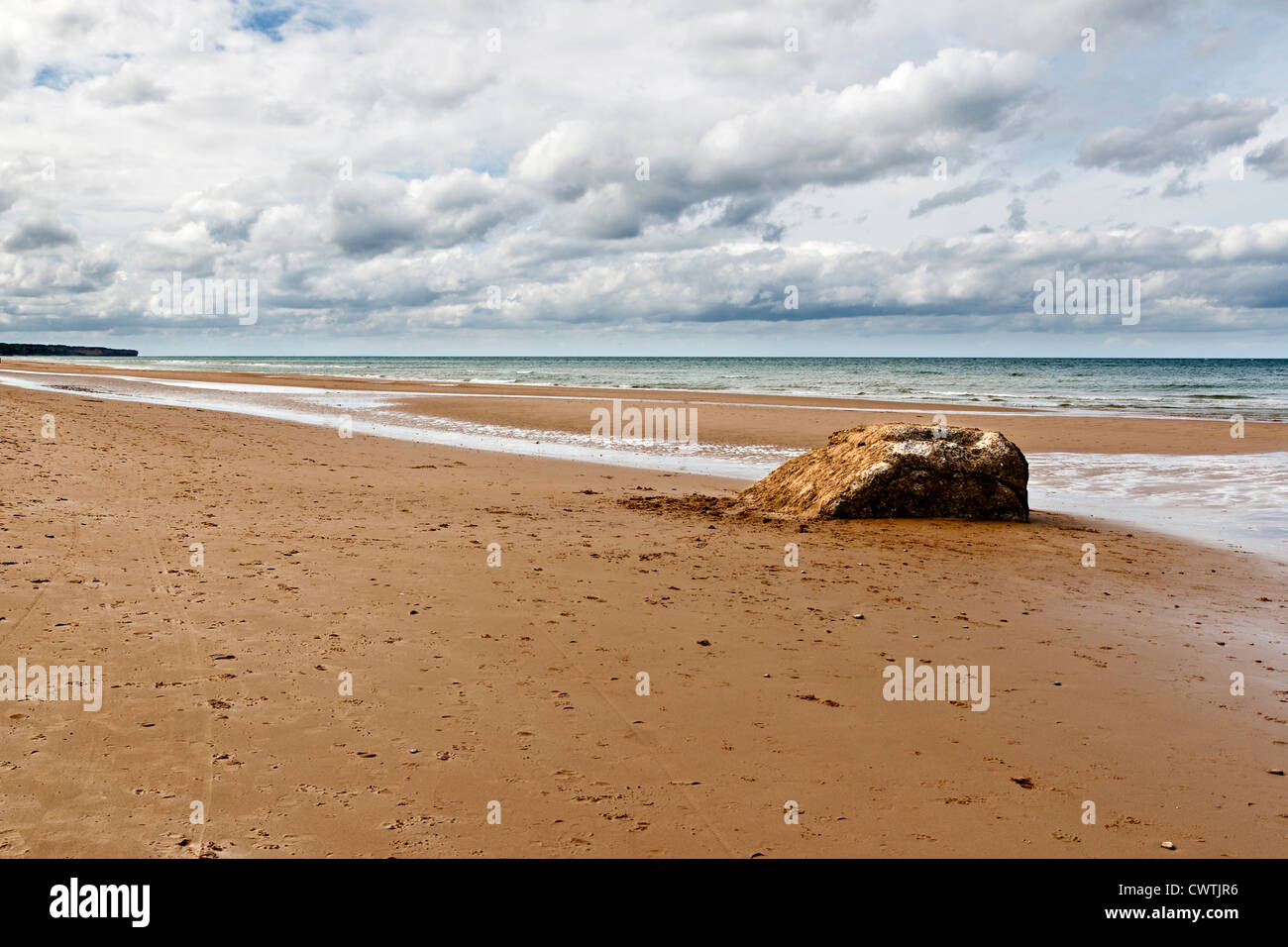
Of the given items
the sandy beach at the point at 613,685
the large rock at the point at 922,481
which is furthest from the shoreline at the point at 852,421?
the sandy beach at the point at 613,685

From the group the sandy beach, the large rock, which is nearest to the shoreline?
the large rock

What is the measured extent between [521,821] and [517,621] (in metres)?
2.66

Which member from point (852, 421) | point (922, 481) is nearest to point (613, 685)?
point (922, 481)

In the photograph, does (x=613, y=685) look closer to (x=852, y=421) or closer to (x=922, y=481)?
(x=922, y=481)

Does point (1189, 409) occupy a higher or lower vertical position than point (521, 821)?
higher

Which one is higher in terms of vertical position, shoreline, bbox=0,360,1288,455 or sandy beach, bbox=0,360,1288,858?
shoreline, bbox=0,360,1288,455

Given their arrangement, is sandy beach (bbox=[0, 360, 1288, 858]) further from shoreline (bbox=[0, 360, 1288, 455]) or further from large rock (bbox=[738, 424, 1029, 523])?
shoreline (bbox=[0, 360, 1288, 455])

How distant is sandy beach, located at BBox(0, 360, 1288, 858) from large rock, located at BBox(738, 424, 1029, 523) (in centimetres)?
60

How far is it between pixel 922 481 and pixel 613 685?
7150 mm

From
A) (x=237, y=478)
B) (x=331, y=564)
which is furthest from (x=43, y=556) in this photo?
(x=237, y=478)

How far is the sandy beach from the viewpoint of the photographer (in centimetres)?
348
